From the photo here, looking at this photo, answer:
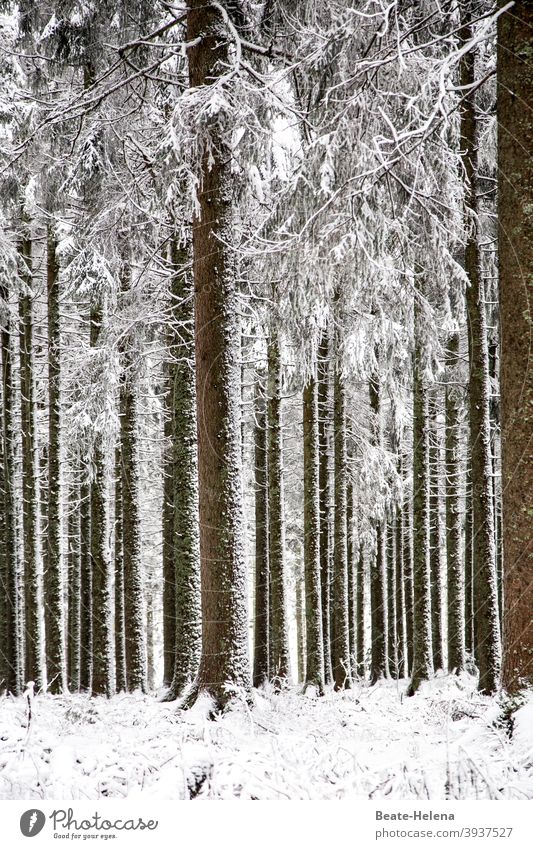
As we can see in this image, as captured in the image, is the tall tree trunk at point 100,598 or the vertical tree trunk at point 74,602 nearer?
the tall tree trunk at point 100,598

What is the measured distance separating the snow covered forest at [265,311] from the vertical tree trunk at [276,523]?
6 cm

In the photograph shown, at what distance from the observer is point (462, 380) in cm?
1252

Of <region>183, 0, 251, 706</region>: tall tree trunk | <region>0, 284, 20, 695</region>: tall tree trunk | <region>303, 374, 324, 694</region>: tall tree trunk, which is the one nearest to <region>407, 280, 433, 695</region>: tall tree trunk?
<region>303, 374, 324, 694</region>: tall tree trunk

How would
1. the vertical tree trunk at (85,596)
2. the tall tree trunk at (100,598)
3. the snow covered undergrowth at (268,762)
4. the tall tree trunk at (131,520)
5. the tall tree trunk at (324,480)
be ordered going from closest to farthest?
the snow covered undergrowth at (268,762), the tall tree trunk at (131,520), the tall tree trunk at (100,598), the tall tree trunk at (324,480), the vertical tree trunk at (85,596)

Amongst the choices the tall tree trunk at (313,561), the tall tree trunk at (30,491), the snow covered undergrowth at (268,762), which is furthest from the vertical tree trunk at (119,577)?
the snow covered undergrowth at (268,762)

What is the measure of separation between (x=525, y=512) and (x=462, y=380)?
8.47 m

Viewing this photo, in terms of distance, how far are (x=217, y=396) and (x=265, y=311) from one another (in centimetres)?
226

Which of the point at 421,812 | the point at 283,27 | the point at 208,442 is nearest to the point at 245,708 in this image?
the point at 421,812

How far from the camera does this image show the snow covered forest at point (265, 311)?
4566mm

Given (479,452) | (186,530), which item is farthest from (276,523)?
Answer: (479,452)

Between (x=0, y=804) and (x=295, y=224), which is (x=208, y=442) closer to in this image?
(x=295, y=224)

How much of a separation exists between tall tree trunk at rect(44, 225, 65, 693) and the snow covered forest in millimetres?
70

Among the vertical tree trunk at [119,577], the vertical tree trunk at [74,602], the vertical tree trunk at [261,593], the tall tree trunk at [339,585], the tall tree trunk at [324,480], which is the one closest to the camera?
the tall tree trunk at [339,585]

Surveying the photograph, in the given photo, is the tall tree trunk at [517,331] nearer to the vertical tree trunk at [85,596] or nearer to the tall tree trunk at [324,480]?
the tall tree trunk at [324,480]
